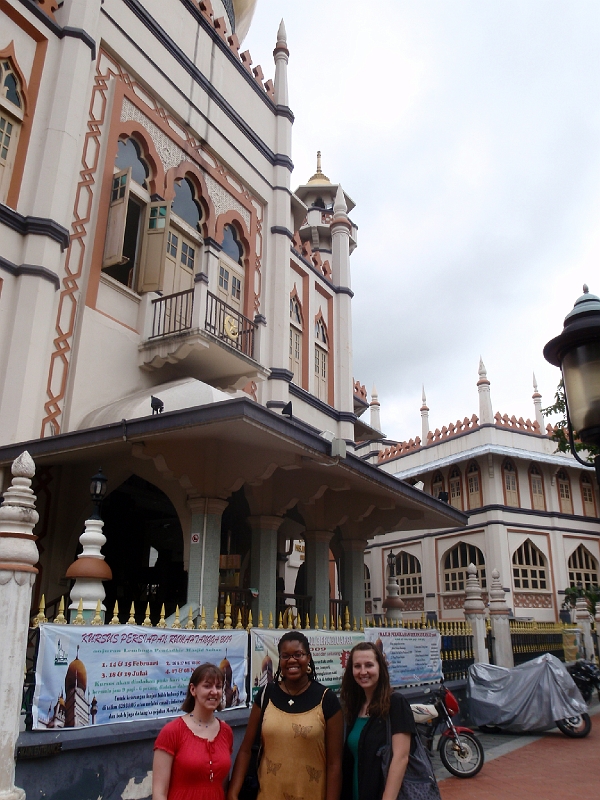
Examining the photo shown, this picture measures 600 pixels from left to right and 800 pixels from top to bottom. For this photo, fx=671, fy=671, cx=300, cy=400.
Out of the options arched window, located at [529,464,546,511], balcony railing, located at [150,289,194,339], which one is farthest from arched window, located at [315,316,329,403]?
arched window, located at [529,464,546,511]

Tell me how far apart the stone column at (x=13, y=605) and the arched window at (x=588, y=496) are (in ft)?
80.6

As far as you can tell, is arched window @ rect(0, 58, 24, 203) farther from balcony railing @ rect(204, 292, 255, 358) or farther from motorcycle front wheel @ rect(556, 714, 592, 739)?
motorcycle front wheel @ rect(556, 714, 592, 739)

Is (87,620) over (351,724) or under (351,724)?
over

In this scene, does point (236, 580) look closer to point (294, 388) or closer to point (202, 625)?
point (202, 625)

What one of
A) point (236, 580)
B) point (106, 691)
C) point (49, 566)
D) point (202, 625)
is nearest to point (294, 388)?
point (236, 580)

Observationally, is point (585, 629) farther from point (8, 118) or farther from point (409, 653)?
point (8, 118)

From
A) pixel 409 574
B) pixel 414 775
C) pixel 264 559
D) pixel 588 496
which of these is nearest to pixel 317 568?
pixel 264 559

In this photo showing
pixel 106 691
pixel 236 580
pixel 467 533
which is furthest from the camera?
pixel 467 533

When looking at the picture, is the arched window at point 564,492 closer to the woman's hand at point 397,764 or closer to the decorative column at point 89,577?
the decorative column at point 89,577

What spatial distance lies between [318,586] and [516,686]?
3.67 metres

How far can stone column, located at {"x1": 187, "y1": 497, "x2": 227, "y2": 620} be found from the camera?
8812 mm

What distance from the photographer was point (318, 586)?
1223 cm

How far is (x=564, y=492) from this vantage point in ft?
83.1

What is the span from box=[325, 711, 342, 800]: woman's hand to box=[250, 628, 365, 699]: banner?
11.2 feet
